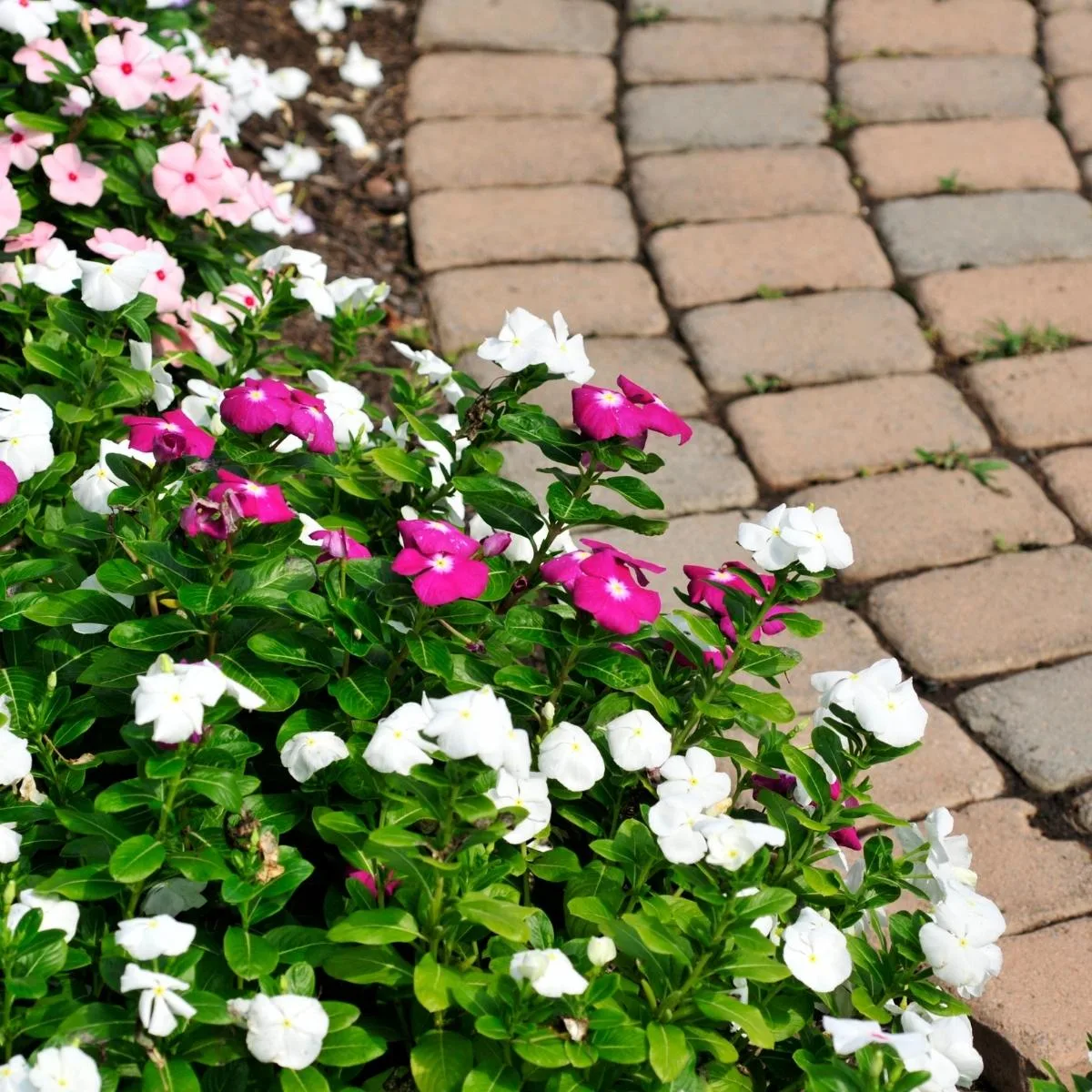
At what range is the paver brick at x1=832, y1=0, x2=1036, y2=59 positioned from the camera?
4250mm

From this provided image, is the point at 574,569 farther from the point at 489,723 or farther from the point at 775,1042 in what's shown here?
the point at 775,1042

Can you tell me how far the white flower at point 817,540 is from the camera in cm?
168

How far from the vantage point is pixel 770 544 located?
1.71 meters

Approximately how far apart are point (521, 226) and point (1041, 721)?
1791mm

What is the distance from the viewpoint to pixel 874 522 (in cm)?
288

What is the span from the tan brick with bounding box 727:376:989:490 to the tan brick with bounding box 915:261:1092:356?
0.19 m

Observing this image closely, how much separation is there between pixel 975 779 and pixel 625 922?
983 mm

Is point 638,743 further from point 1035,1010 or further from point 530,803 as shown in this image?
point 1035,1010

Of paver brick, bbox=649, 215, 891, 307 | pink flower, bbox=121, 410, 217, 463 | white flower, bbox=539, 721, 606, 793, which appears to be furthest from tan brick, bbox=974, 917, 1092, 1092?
paver brick, bbox=649, 215, 891, 307

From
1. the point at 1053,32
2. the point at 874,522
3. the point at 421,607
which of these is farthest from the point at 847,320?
the point at 421,607

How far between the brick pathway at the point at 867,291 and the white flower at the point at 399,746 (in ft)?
2.99

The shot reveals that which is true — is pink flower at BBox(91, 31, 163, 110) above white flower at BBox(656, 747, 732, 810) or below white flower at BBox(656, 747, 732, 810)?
above

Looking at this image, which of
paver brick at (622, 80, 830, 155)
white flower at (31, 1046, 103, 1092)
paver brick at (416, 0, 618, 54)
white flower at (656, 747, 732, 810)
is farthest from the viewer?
paver brick at (416, 0, 618, 54)

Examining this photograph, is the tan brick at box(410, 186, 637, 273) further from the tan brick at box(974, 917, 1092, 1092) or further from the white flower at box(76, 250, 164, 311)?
the tan brick at box(974, 917, 1092, 1092)
